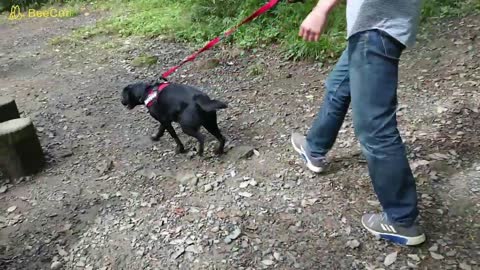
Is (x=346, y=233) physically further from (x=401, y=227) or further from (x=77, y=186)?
(x=77, y=186)

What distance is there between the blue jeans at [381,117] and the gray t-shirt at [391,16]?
1.5 inches

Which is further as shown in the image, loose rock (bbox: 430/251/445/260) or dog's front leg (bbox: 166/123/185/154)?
dog's front leg (bbox: 166/123/185/154)

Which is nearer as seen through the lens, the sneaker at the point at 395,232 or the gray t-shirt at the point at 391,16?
the gray t-shirt at the point at 391,16

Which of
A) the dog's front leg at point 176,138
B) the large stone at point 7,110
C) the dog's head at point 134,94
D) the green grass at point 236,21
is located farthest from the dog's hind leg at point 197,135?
the green grass at point 236,21

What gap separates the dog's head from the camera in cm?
425

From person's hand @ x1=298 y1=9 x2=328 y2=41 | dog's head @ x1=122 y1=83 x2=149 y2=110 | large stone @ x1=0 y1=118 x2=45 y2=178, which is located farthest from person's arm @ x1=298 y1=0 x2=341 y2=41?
large stone @ x1=0 y1=118 x2=45 y2=178

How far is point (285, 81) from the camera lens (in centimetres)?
532

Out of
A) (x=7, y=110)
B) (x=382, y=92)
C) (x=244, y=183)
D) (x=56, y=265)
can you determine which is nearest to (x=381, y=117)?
(x=382, y=92)

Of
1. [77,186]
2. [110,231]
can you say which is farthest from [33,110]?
[110,231]

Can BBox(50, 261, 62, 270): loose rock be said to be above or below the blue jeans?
below

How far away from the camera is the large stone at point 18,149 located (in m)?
3.78

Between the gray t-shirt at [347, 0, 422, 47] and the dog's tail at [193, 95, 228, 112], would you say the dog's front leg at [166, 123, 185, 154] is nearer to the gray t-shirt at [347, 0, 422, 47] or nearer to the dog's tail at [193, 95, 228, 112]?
the dog's tail at [193, 95, 228, 112]

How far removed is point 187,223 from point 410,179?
4.59ft

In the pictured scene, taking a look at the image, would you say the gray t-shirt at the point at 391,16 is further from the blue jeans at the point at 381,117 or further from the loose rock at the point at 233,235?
the loose rock at the point at 233,235
